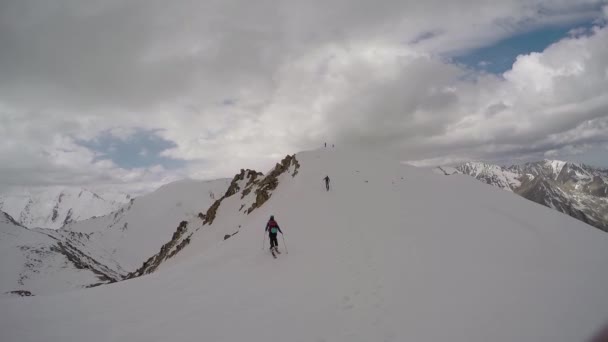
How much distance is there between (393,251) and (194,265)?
1180 centimetres

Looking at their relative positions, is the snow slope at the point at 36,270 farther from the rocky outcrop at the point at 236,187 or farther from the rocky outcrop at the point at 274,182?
the rocky outcrop at the point at 274,182

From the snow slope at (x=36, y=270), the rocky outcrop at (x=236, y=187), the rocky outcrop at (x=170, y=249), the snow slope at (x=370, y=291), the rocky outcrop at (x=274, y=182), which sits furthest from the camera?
the snow slope at (x=36, y=270)

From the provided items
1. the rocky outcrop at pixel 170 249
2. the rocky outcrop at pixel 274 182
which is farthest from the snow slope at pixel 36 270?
the rocky outcrop at pixel 274 182

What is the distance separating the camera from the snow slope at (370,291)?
935 centimetres

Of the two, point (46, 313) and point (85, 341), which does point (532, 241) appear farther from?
point (46, 313)

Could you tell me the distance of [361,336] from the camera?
9078 mm

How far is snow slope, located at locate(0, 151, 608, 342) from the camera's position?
935 cm

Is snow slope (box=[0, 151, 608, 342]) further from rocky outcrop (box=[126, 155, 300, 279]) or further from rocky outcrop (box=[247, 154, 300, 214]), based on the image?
rocky outcrop (box=[126, 155, 300, 279])

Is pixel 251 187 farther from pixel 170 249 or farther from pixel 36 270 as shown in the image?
pixel 36 270

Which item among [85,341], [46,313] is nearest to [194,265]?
[46,313]

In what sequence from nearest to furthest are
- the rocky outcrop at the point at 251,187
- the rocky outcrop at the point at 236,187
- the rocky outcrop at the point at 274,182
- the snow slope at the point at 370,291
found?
the snow slope at the point at 370,291 < the rocky outcrop at the point at 274,182 < the rocky outcrop at the point at 251,187 < the rocky outcrop at the point at 236,187

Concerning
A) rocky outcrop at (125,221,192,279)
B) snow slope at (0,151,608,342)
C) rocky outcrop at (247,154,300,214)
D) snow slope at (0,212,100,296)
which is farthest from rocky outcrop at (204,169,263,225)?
snow slope at (0,212,100,296)

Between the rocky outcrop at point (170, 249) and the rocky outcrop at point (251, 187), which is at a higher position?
the rocky outcrop at point (251, 187)

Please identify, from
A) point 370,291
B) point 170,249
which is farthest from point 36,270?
point 370,291
